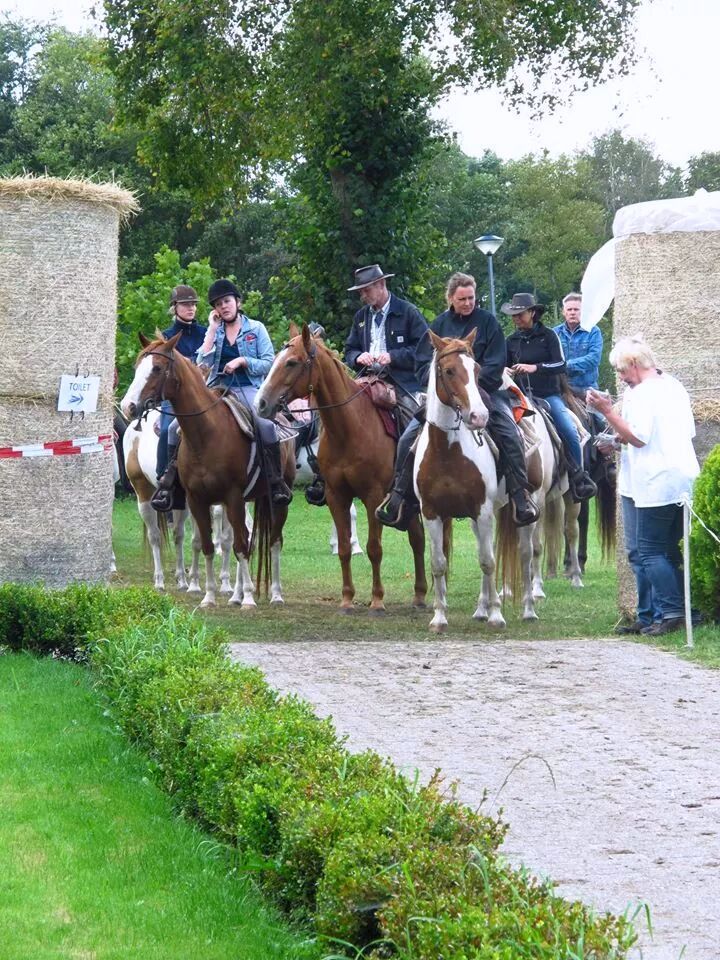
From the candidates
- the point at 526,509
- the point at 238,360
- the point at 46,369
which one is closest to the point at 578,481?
the point at 526,509

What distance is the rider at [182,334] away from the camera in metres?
15.3

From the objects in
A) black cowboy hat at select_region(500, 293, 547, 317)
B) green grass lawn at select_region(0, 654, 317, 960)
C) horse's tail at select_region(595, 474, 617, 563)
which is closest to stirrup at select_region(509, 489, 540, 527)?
black cowboy hat at select_region(500, 293, 547, 317)

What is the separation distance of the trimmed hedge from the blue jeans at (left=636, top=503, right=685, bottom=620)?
4613 mm

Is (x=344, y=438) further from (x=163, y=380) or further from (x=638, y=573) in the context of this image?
(x=638, y=573)

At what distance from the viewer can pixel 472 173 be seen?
71.4 metres

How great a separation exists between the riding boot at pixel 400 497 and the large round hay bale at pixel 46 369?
2406 millimetres

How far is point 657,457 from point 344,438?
3.33 meters

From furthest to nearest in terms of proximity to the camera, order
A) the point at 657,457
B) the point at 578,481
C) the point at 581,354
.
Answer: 1. the point at 581,354
2. the point at 578,481
3. the point at 657,457

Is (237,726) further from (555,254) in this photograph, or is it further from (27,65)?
(555,254)

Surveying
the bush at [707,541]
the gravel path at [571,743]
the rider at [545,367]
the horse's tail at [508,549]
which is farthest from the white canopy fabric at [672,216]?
the gravel path at [571,743]

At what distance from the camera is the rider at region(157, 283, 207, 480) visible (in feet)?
50.1

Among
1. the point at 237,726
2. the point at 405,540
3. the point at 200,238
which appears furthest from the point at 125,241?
the point at 237,726

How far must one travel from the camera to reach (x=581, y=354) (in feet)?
57.7

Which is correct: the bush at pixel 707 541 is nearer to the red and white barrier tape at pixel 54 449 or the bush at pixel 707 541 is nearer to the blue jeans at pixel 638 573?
the blue jeans at pixel 638 573
